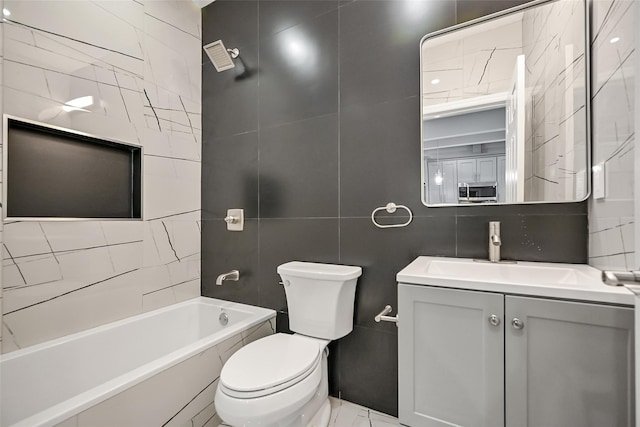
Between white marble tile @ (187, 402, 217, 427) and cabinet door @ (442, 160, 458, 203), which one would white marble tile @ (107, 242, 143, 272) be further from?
cabinet door @ (442, 160, 458, 203)

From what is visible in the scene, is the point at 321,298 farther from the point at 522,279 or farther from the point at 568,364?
the point at 568,364

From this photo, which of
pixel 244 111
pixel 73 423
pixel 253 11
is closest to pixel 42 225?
pixel 73 423

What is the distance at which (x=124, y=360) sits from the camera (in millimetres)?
1750

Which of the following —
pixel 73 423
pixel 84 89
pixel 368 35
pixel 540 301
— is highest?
pixel 368 35

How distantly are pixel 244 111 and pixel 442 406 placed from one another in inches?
80.4

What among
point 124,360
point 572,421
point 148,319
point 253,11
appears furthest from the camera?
point 253,11

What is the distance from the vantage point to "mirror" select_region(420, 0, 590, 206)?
4.09 ft

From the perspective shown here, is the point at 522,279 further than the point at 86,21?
No

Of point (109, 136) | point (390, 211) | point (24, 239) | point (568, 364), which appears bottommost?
point (568, 364)

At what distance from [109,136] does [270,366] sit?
1.62m

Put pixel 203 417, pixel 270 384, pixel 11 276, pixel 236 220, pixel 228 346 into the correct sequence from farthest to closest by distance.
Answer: pixel 236 220
pixel 228 346
pixel 203 417
pixel 11 276
pixel 270 384

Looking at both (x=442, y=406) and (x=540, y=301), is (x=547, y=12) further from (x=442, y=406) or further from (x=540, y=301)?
(x=442, y=406)

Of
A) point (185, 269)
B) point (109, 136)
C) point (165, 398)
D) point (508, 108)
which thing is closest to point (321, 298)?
point (165, 398)

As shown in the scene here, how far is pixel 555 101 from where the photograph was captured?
4.20 ft
